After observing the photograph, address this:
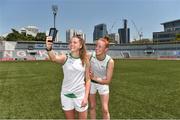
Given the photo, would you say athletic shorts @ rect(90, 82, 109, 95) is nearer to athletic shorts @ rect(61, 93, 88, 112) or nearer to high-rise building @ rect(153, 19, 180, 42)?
athletic shorts @ rect(61, 93, 88, 112)

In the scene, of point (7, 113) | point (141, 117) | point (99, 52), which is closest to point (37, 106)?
point (7, 113)

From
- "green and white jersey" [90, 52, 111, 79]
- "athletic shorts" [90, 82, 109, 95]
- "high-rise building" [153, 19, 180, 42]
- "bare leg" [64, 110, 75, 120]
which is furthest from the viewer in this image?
"high-rise building" [153, 19, 180, 42]

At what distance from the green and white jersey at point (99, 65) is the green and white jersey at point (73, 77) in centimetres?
87

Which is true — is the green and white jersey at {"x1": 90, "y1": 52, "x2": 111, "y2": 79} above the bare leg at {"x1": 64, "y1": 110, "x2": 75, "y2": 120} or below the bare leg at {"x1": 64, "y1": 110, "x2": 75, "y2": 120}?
above

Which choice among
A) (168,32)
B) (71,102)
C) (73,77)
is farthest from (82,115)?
(168,32)

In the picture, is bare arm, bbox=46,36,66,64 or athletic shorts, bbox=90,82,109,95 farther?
athletic shorts, bbox=90,82,109,95

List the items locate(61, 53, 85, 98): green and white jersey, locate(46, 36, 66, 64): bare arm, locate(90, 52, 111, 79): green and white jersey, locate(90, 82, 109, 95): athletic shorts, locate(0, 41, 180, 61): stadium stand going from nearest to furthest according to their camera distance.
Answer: locate(46, 36, 66, 64): bare arm
locate(61, 53, 85, 98): green and white jersey
locate(90, 52, 111, 79): green and white jersey
locate(90, 82, 109, 95): athletic shorts
locate(0, 41, 180, 61): stadium stand

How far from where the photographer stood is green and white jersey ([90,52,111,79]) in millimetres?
5324

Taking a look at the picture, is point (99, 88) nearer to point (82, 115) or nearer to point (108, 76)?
point (108, 76)

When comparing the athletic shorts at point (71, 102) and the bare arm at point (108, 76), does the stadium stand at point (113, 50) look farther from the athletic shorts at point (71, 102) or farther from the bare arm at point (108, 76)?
the athletic shorts at point (71, 102)

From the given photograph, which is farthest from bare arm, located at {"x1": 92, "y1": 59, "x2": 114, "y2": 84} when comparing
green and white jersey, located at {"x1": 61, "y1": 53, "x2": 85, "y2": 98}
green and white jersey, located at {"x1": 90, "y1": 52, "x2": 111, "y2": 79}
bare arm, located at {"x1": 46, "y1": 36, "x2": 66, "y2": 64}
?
bare arm, located at {"x1": 46, "y1": 36, "x2": 66, "y2": 64}

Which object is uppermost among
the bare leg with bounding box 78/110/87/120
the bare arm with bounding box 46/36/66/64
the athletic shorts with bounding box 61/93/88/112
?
the bare arm with bounding box 46/36/66/64

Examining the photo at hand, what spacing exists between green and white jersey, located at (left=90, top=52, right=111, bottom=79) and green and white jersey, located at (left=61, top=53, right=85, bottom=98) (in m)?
0.87

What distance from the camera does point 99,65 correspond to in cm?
533
